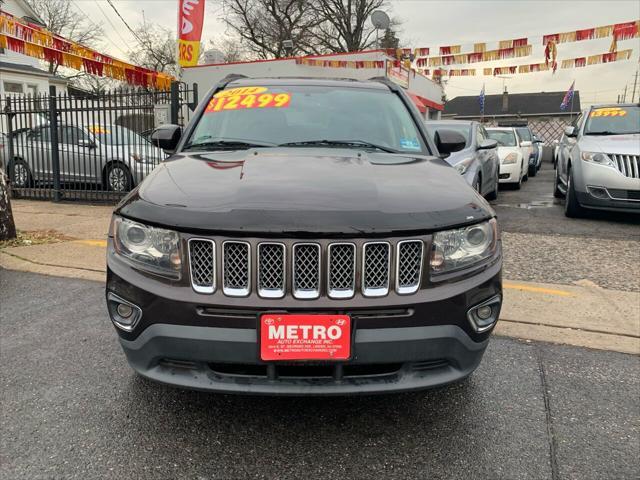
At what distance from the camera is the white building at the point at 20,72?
24.3 m

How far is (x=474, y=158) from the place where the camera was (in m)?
7.60

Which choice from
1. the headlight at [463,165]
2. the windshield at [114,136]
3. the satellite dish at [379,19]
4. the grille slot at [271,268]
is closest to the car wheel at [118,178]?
the windshield at [114,136]

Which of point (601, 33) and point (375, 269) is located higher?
point (601, 33)

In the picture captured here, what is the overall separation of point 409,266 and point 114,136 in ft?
29.3

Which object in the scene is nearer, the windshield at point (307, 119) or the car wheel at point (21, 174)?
the windshield at point (307, 119)

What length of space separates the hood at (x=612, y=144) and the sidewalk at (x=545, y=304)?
335cm

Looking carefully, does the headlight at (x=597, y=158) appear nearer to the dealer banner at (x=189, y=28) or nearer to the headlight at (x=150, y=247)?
the headlight at (x=150, y=247)

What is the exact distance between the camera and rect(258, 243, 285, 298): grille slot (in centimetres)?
199

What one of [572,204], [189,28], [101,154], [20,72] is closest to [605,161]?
[572,204]

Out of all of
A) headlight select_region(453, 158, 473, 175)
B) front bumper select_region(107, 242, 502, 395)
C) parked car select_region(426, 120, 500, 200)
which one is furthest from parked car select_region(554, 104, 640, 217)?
front bumper select_region(107, 242, 502, 395)

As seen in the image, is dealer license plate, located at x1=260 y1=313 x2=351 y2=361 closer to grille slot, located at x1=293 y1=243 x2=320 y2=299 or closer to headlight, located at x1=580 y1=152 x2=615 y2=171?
grille slot, located at x1=293 y1=243 x2=320 y2=299

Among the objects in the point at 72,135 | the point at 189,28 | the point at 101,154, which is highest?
the point at 189,28

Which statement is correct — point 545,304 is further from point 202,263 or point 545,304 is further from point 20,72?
point 20,72

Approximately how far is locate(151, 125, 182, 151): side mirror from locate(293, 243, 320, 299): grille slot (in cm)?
202
